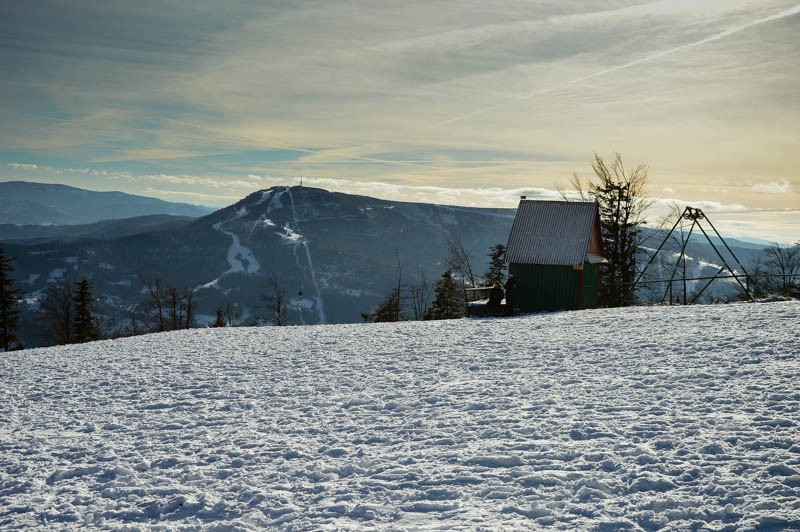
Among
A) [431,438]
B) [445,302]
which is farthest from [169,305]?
[431,438]

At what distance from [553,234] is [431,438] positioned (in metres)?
23.0

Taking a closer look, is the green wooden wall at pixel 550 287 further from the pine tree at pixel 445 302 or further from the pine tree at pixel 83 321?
the pine tree at pixel 83 321

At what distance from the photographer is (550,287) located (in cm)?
2975

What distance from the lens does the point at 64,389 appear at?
1567 centimetres

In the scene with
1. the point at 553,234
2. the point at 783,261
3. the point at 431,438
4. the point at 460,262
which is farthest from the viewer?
the point at 783,261

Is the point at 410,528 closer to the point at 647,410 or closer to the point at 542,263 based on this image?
the point at 647,410

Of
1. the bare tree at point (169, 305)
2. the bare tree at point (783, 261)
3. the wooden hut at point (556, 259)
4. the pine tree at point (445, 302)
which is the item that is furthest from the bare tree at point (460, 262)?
the bare tree at point (169, 305)

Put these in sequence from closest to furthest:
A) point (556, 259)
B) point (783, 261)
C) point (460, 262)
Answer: point (556, 259) < point (460, 262) < point (783, 261)

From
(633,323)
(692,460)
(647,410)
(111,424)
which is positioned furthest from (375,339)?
(692,460)

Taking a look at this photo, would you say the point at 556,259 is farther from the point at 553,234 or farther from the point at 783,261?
the point at 783,261

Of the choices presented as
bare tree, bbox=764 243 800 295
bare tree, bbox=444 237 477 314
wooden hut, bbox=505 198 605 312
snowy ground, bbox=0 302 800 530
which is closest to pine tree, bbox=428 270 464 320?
bare tree, bbox=444 237 477 314

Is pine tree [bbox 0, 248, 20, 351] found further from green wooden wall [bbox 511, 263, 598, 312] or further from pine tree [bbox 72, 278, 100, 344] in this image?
green wooden wall [bbox 511, 263, 598, 312]

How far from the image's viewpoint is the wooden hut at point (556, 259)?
2944 cm

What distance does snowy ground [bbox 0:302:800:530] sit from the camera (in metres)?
7.00
